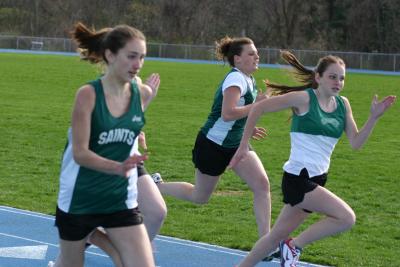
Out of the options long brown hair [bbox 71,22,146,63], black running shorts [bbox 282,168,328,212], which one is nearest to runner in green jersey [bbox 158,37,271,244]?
black running shorts [bbox 282,168,328,212]

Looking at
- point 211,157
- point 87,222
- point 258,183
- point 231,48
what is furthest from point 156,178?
point 87,222

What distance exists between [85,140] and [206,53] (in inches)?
2181

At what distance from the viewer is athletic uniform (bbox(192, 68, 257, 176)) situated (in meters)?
7.91

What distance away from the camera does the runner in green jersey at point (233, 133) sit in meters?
7.70

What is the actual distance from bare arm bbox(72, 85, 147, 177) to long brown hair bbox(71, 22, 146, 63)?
33 centimetres

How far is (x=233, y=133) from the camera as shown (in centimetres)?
797

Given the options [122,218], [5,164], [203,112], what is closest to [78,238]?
[122,218]

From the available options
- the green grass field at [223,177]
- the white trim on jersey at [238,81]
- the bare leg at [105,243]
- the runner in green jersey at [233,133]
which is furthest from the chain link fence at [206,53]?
the bare leg at [105,243]

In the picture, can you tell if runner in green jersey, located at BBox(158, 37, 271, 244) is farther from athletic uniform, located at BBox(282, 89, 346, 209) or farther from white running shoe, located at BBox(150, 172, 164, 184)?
athletic uniform, located at BBox(282, 89, 346, 209)

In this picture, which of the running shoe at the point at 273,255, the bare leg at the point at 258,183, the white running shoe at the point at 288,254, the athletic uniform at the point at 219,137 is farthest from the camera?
the athletic uniform at the point at 219,137

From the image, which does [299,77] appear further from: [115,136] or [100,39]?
[115,136]

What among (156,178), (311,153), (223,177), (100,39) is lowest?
(223,177)

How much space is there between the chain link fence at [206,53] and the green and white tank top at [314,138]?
4011 centimetres

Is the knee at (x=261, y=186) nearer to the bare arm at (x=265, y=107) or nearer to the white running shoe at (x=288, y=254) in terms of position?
the white running shoe at (x=288, y=254)
